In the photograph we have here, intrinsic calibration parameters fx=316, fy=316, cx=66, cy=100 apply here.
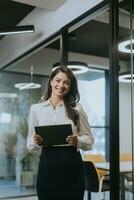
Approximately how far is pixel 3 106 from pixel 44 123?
425cm

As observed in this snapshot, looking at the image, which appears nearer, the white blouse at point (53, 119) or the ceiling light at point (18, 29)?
the white blouse at point (53, 119)

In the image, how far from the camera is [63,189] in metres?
1.94

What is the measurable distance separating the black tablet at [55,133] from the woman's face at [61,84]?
0.24m

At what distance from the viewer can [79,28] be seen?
475cm

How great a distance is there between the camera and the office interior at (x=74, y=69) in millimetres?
2949

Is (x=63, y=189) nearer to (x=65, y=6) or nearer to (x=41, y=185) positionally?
(x=41, y=185)

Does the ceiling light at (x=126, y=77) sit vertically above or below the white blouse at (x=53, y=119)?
above

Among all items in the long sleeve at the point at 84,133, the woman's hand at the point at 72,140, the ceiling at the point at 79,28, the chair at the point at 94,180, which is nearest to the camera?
the woman's hand at the point at 72,140

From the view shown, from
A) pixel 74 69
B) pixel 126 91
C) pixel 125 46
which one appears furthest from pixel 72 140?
pixel 74 69

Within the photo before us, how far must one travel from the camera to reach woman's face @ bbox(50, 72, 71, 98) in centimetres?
205

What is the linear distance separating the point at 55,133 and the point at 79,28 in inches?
122

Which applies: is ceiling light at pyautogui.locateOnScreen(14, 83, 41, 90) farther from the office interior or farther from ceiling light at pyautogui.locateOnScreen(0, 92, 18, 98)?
ceiling light at pyautogui.locateOnScreen(0, 92, 18, 98)

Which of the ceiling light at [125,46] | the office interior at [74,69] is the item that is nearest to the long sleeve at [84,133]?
the office interior at [74,69]

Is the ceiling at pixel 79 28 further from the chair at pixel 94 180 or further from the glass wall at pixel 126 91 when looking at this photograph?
the chair at pixel 94 180
